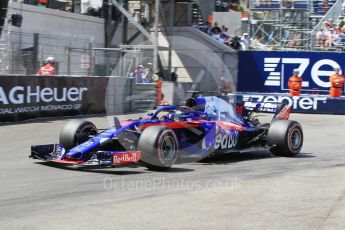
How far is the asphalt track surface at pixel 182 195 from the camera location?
240 inches

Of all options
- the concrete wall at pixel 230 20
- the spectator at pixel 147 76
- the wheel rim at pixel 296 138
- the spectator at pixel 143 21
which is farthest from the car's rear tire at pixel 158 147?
the concrete wall at pixel 230 20

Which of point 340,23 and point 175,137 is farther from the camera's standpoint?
point 340,23

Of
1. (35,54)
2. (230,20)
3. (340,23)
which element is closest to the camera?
(35,54)

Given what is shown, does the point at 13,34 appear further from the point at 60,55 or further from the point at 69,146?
the point at 69,146

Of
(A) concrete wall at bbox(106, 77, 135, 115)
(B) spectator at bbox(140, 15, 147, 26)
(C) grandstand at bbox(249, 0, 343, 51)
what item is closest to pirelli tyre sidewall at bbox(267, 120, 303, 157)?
(A) concrete wall at bbox(106, 77, 135, 115)

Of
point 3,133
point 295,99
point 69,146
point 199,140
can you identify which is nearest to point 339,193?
point 199,140

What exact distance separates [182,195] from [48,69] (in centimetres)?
1140

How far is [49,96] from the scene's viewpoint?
17.2 metres

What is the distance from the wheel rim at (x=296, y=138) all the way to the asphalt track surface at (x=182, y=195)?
279 mm

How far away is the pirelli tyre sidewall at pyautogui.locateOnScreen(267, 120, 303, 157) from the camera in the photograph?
36.4 feet

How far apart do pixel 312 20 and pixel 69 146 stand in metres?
22.0

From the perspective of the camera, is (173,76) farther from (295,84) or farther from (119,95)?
(119,95)

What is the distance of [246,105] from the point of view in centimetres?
1250

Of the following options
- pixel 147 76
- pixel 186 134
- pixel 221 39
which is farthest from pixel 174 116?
pixel 221 39
